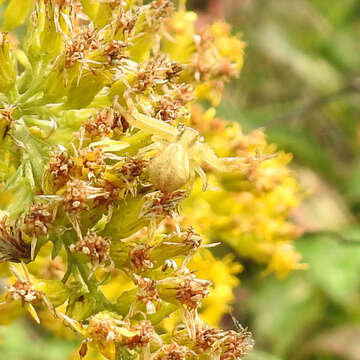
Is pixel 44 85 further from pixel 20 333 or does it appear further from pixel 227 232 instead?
pixel 20 333

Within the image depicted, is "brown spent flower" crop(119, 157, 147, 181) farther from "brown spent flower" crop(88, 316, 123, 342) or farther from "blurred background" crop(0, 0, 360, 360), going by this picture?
"blurred background" crop(0, 0, 360, 360)

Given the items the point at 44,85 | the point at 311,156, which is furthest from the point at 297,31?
the point at 44,85

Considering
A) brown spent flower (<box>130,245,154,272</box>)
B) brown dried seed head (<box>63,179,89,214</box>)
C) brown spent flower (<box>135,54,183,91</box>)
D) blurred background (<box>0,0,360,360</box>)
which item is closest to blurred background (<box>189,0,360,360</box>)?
blurred background (<box>0,0,360,360</box>)

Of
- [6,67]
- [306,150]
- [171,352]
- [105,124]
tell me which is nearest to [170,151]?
[105,124]

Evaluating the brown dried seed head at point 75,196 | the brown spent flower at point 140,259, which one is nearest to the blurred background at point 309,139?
the brown spent flower at point 140,259

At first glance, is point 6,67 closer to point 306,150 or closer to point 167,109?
point 167,109

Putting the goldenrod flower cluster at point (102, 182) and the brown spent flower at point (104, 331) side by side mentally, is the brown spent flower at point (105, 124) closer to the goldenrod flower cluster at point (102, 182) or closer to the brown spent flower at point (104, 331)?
the goldenrod flower cluster at point (102, 182)
